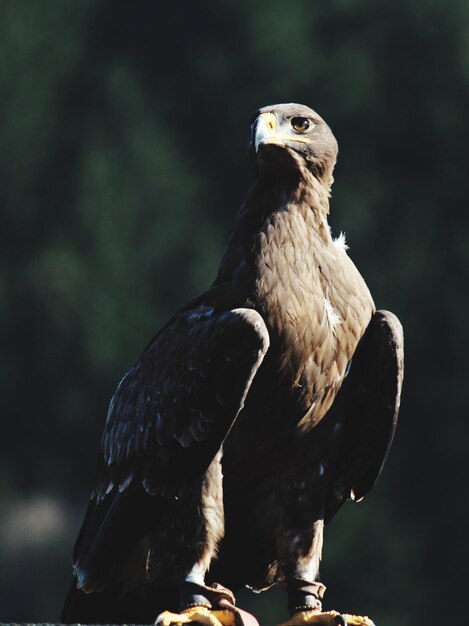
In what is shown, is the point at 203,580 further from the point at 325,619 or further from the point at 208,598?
the point at 325,619

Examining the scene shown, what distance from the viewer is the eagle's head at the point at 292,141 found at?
15.6 feet

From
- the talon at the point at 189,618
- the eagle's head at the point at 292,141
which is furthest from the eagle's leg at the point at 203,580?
the eagle's head at the point at 292,141

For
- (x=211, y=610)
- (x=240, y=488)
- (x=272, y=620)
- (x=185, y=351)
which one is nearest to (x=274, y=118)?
(x=185, y=351)

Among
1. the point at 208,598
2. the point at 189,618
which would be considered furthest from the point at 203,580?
the point at 189,618

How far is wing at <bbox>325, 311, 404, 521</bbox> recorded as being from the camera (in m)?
4.72

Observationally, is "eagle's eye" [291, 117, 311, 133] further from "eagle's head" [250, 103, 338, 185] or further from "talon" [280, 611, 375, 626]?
"talon" [280, 611, 375, 626]

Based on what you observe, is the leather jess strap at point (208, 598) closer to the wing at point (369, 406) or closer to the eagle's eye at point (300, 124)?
the wing at point (369, 406)

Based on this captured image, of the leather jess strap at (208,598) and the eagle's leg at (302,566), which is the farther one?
the eagle's leg at (302,566)

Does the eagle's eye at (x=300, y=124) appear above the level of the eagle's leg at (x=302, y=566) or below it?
above

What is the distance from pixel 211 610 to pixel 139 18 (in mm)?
10702

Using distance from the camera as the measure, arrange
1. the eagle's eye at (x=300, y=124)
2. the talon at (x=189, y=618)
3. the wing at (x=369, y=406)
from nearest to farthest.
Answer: the talon at (x=189, y=618) → the wing at (x=369, y=406) → the eagle's eye at (x=300, y=124)

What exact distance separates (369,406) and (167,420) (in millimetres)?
553

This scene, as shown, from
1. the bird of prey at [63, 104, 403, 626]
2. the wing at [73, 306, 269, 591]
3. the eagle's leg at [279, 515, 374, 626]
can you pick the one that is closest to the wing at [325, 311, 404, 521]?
the bird of prey at [63, 104, 403, 626]

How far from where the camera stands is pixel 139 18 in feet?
48.3
